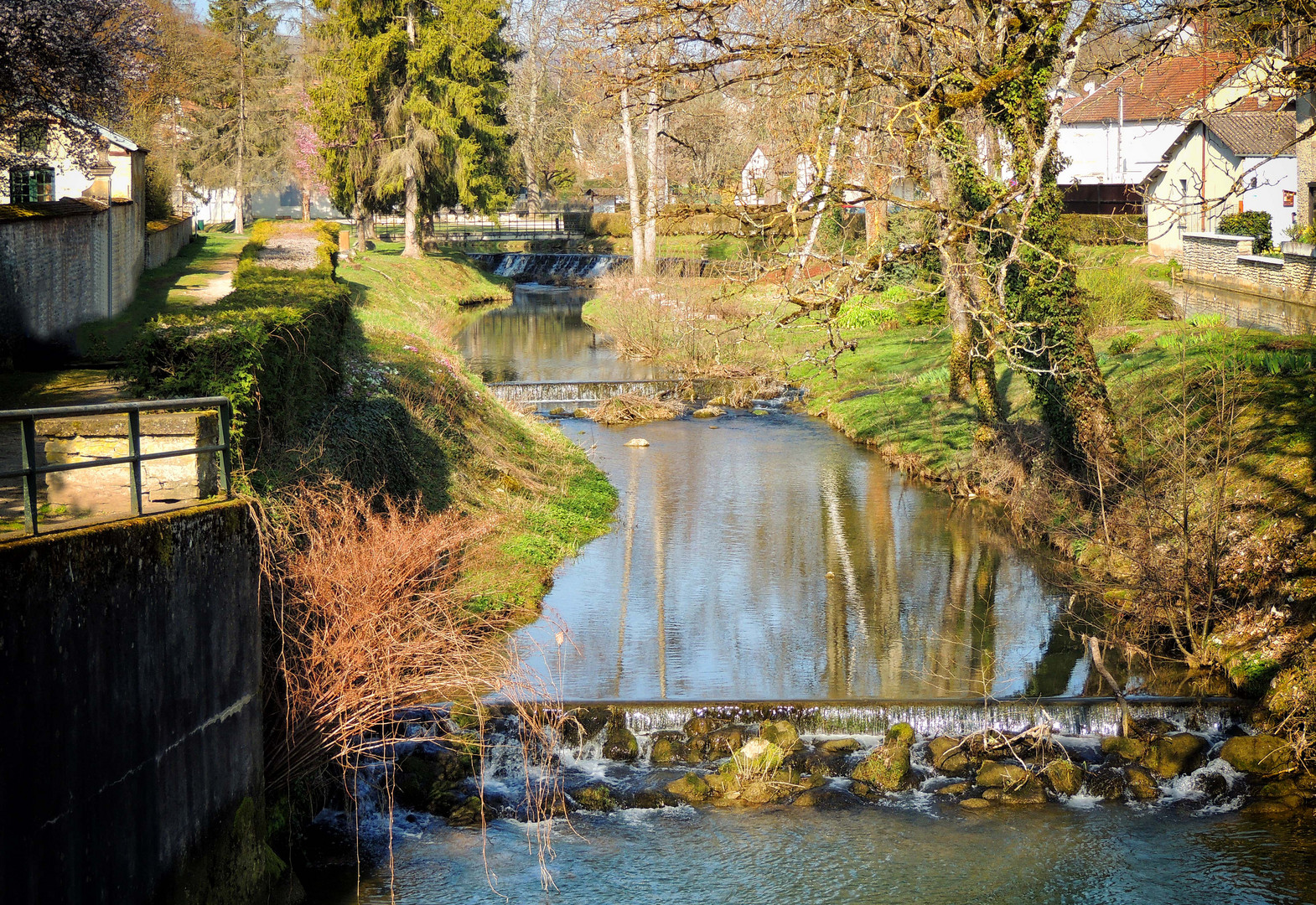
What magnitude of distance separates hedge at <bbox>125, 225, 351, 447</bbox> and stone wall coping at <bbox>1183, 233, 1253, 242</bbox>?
32.6 m

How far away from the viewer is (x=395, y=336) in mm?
23750

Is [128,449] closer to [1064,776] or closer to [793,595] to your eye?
[1064,776]

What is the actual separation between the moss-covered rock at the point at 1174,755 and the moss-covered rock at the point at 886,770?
245 cm

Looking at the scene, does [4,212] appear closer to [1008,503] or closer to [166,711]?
[166,711]

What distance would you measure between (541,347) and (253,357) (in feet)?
93.8

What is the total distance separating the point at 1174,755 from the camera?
39.7 ft

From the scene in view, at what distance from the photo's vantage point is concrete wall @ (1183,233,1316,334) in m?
30.5

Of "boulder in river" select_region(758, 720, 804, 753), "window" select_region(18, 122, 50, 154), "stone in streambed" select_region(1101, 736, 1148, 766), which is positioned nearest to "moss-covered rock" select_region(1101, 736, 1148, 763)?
"stone in streambed" select_region(1101, 736, 1148, 766)

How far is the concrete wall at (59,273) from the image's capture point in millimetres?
19469

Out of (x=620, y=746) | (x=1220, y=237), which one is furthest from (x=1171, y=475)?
(x=1220, y=237)

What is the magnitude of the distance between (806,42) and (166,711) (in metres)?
10.1

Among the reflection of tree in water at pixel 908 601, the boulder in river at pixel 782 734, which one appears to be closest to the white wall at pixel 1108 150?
the reflection of tree in water at pixel 908 601

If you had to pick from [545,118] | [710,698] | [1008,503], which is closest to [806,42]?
[710,698]

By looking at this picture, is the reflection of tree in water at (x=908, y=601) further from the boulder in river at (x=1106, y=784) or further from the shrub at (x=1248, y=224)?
the shrub at (x=1248, y=224)
